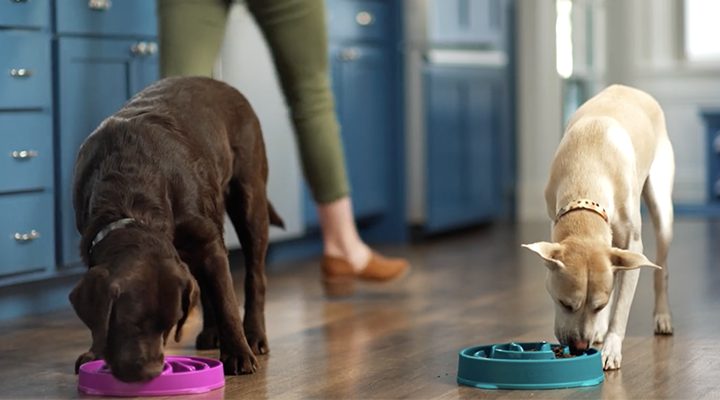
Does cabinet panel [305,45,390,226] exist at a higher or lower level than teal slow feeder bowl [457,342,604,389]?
higher

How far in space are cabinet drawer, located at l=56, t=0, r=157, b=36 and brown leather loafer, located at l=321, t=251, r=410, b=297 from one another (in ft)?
2.86

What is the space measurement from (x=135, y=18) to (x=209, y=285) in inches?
56.7

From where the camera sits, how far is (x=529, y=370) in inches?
102

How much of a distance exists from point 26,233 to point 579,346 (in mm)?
→ 1602

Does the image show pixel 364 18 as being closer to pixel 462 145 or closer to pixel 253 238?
pixel 462 145

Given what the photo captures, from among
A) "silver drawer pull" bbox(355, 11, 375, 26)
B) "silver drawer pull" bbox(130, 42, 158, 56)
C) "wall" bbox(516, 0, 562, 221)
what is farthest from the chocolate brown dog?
"wall" bbox(516, 0, 562, 221)

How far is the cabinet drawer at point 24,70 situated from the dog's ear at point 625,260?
5.47 feet

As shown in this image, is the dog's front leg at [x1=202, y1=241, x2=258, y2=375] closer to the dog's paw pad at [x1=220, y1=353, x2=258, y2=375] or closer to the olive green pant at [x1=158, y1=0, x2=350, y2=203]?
the dog's paw pad at [x1=220, y1=353, x2=258, y2=375]

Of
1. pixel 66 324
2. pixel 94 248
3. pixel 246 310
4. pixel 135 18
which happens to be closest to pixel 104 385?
pixel 94 248

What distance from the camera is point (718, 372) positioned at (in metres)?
2.76

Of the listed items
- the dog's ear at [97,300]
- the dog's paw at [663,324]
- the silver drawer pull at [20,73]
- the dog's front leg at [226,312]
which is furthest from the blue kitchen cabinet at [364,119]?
the dog's ear at [97,300]

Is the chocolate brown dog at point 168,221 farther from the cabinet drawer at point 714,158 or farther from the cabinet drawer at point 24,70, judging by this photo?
the cabinet drawer at point 714,158

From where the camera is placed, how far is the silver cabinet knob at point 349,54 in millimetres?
5199

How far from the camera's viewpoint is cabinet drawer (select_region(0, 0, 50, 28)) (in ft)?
11.4
